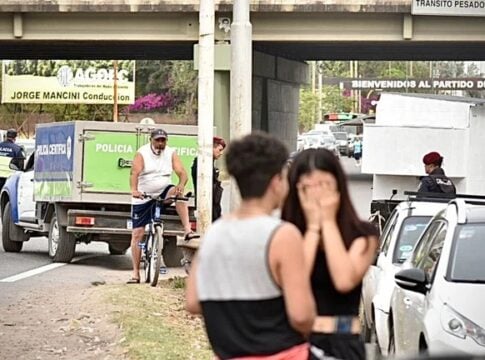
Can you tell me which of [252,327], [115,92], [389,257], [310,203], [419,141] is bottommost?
[389,257]

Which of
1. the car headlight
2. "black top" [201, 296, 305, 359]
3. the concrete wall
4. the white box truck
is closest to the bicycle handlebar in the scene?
the car headlight

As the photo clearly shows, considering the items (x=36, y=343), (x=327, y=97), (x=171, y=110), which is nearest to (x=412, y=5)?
(x=36, y=343)

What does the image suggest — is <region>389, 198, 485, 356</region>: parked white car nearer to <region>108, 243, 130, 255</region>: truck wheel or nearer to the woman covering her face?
the woman covering her face

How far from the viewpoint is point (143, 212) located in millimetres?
14141

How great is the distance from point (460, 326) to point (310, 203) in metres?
2.46

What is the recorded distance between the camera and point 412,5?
37.9m

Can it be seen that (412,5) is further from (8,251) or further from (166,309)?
(166,309)

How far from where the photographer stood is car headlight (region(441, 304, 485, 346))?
7305mm

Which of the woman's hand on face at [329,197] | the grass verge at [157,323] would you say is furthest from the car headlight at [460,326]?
the grass verge at [157,323]

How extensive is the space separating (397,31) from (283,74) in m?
12.6

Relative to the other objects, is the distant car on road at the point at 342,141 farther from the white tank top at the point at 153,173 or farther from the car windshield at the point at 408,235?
the car windshield at the point at 408,235

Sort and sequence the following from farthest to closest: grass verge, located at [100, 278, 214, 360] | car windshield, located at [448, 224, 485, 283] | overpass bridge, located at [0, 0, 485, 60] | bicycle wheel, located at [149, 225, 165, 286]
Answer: overpass bridge, located at [0, 0, 485, 60]
bicycle wheel, located at [149, 225, 165, 286]
grass verge, located at [100, 278, 214, 360]
car windshield, located at [448, 224, 485, 283]

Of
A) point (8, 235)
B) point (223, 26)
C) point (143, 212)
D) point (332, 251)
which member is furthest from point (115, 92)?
point (332, 251)

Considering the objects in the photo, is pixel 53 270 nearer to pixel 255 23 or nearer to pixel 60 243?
pixel 60 243
